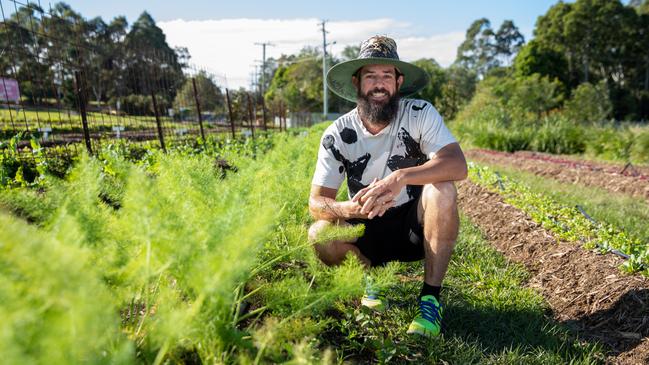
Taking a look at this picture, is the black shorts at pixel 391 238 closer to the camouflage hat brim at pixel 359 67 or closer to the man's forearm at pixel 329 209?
the man's forearm at pixel 329 209

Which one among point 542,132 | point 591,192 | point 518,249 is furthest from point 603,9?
point 518,249

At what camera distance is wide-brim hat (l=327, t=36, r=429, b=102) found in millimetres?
2535

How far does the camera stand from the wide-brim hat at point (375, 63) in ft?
8.32

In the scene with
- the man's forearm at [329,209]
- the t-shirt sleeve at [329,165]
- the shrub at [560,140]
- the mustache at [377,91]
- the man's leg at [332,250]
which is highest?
the mustache at [377,91]

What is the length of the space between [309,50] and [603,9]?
117 ft

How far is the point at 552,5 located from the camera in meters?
37.2

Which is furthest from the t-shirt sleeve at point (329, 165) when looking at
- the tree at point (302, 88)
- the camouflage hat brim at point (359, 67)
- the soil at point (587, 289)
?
the tree at point (302, 88)

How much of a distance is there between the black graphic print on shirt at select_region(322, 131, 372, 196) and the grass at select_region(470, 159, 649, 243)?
2200 millimetres

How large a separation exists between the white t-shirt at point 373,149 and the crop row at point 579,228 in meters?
1.15

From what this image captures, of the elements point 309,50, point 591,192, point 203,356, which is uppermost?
point 309,50

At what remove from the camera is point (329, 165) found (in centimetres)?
243

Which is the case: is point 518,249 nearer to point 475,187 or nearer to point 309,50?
point 475,187

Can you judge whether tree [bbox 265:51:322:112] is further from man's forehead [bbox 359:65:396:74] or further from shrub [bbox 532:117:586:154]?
man's forehead [bbox 359:65:396:74]

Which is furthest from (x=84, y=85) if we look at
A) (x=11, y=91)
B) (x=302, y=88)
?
(x=302, y=88)
